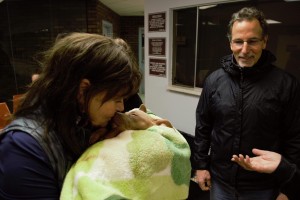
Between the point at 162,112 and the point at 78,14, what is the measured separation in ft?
10.1

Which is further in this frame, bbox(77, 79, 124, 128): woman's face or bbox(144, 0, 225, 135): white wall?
bbox(144, 0, 225, 135): white wall

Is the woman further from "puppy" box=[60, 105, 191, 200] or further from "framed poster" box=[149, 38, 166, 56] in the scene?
"framed poster" box=[149, 38, 166, 56]

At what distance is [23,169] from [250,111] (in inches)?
49.6

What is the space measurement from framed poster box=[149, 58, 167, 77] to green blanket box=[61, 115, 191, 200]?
3.35 meters

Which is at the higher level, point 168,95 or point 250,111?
point 250,111

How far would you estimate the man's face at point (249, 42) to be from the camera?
5.05ft

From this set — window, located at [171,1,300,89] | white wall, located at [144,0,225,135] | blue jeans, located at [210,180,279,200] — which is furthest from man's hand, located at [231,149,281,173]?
white wall, located at [144,0,225,135]

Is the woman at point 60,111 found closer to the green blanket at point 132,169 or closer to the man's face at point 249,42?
the green blanket at point 132,169

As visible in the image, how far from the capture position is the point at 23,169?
556mm

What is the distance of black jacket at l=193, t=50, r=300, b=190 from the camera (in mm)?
1451

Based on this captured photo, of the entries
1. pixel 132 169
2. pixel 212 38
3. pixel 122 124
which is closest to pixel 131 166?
pixel 132 169

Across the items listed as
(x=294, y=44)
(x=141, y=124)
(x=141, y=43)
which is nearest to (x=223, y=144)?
(x=141, y=124)

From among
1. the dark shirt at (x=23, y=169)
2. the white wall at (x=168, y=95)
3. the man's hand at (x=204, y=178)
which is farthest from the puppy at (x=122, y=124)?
the white wall at (x=168, y=95)

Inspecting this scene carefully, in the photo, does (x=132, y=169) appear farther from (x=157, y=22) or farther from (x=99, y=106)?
(x=157, y=22)
